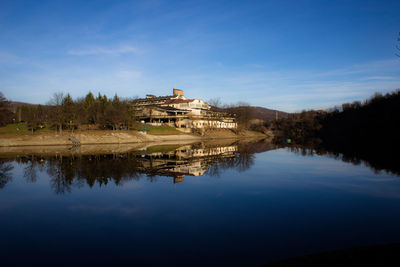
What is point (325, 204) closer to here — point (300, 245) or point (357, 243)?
point (357, 243)

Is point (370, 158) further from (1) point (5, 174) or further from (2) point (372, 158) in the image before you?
(1) point (5, 174)

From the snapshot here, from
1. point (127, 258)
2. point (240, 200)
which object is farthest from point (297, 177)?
point (127, 258)

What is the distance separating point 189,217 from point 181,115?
79.4m

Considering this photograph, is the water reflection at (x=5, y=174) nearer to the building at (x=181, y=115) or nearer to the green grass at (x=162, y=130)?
the green grass at (x=162, y=130)

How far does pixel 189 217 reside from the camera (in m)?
10.8

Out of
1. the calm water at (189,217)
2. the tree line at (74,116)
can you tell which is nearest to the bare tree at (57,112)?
the tree line at (74,116)

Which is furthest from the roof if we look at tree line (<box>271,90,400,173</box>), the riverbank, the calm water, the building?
the calm water

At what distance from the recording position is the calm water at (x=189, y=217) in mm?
7813

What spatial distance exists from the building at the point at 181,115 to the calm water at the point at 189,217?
225 ft

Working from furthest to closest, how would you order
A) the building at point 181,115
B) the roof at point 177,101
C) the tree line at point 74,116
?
the roof at point 177,101, the building at point 181,115, the tree line at point 74,116

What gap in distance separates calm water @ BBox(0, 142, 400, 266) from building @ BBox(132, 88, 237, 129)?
6864 centimetres

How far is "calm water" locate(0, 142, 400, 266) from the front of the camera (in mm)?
7813

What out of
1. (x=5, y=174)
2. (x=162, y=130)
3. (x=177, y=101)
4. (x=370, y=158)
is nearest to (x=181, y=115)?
(x=177, y=101)

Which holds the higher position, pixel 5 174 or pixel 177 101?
pixel 177 101
